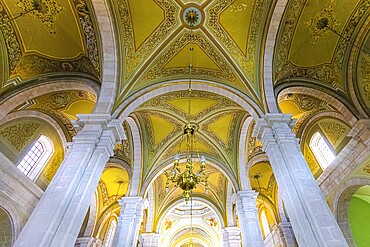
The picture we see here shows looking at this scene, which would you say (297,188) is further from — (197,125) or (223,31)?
(197,125)

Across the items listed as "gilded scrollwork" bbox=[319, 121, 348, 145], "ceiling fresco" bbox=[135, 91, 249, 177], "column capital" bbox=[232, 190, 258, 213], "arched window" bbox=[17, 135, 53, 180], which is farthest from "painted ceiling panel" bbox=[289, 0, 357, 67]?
"arched window" bbox=[17, 135, 53, 180]

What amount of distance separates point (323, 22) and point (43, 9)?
303 inches

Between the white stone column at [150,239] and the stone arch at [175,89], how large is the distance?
8.52m

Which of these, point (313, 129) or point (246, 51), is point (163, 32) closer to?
point (246, 51)

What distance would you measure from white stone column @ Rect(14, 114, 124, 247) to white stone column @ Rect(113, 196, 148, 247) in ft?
13.3

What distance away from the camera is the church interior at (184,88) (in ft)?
18.6

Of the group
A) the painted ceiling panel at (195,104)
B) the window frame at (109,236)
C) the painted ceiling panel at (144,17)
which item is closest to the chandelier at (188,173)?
the painted ceiling panel at (144,17)

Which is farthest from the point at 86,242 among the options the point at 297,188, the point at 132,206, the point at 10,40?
the point at 297,188

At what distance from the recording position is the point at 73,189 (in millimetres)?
4590

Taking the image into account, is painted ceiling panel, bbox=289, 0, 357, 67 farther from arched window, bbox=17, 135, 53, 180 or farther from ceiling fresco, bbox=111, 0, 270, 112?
arched window, bbox=17, 135, 53, 180

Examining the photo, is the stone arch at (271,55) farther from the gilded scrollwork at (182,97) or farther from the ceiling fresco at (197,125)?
the ceiling fresco at (197,125)

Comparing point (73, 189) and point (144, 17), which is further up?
point (144, 17)

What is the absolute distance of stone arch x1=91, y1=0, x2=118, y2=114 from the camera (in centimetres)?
628

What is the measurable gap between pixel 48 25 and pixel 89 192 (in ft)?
16.1
